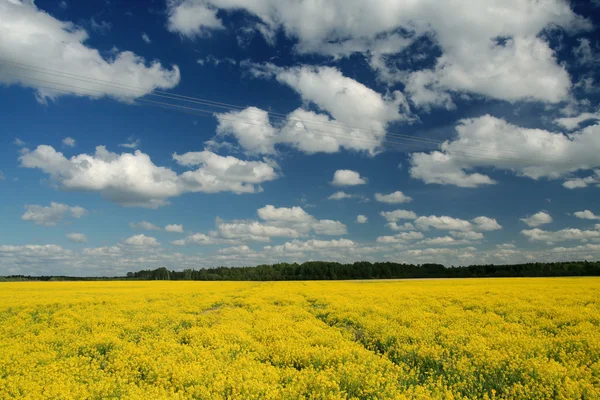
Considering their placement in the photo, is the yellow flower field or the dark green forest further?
the dark green forest

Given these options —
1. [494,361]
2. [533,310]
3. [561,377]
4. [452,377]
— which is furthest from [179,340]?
[533,310]

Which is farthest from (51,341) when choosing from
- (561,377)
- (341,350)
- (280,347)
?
(561,377)

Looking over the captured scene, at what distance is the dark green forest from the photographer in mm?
91500

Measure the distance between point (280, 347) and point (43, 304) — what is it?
73.0 ft

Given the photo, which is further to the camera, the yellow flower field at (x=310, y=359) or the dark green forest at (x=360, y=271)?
the dark green forest at (x=360, y=271)

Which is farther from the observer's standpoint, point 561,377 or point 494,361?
point 494,361

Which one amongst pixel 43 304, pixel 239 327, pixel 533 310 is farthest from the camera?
pixel 43 304

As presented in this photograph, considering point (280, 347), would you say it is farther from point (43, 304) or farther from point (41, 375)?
point (43, 304)

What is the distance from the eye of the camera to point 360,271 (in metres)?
113

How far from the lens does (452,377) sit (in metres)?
8.49

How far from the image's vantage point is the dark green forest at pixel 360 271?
91500mm

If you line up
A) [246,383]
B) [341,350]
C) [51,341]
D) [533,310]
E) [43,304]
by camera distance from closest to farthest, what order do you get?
[246,383], [341,350], [51,341], [533,310], [43,304]

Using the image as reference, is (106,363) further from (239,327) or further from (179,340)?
(239,327)

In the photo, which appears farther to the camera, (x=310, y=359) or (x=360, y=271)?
(x=360, y=271)
